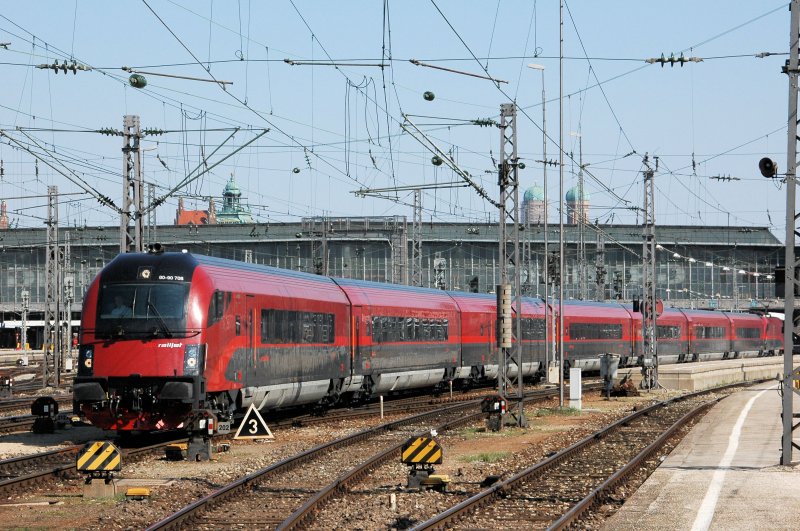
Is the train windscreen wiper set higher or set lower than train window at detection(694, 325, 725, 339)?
higher

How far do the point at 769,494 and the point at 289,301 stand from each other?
574 inches

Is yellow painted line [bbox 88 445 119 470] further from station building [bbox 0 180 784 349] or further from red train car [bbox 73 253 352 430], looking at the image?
station building [bbox 0 180 784 349]

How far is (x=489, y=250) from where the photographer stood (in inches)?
5148

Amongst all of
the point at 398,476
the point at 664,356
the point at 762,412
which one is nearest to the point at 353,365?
the point at 762,412

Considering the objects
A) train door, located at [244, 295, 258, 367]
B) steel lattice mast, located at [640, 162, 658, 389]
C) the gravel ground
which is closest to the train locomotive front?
the gravel ground

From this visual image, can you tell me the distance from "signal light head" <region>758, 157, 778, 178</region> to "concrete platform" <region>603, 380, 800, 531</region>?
451cm

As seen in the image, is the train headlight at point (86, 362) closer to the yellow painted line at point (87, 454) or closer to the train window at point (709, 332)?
the yellow painted line at point (87, 454)

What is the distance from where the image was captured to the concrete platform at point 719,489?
14.2 meters

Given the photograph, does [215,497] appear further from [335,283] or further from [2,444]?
[335,283]

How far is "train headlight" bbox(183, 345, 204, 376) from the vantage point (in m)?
22.8

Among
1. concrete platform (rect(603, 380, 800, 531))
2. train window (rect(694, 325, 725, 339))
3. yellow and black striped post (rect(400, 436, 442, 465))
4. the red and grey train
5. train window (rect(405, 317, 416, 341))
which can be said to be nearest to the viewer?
concrete platform (rect(603, 380, 800, 531))

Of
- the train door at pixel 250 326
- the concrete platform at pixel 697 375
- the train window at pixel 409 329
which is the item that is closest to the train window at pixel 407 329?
the train window at pixel 409 329

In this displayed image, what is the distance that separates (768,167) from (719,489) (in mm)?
4833

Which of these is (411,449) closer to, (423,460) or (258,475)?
(423,460)
